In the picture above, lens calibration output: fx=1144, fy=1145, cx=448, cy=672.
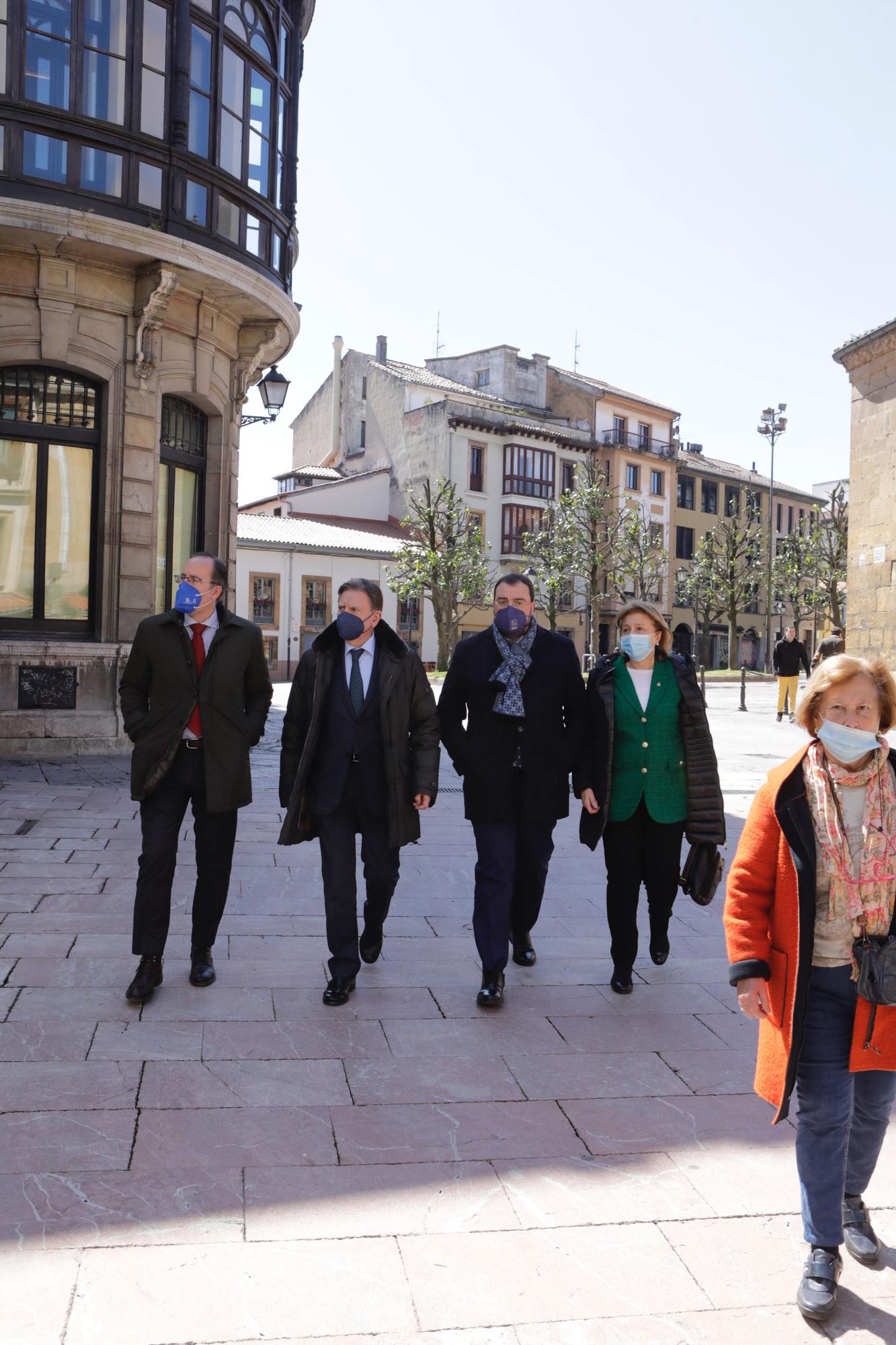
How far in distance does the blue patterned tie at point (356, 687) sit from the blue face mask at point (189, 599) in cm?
70

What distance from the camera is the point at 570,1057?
4.35 metres

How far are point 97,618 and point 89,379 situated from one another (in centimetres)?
271

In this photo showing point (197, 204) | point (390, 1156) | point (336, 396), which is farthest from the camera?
point (336, 396)

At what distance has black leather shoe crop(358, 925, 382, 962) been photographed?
18.0 feet

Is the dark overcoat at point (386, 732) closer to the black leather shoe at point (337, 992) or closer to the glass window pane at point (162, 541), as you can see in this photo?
the black leather shoe at point (337, 992)

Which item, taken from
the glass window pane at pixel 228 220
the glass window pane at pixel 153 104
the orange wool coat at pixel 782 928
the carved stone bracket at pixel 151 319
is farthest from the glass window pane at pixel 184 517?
the orange wool coat at pixel 782 928

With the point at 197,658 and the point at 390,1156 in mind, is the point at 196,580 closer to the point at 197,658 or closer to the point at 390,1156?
the point at 197,658

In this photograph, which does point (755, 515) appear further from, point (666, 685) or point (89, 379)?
point (666, 685)

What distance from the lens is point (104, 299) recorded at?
Answer: 12742 mm

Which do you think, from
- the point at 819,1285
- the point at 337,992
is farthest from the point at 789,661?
the point at 819,1285

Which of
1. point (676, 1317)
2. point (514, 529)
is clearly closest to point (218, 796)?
point (676, 1317)

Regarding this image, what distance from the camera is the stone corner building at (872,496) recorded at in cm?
1812

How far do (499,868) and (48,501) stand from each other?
963cm

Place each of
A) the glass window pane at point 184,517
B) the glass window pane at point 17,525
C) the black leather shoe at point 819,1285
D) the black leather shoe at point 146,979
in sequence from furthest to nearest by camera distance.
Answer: the glass window pane at point 184,517, the glass window pane at point 17,525, the black leather shoe at point 146,979, the black leather shoe at point 819,1285
